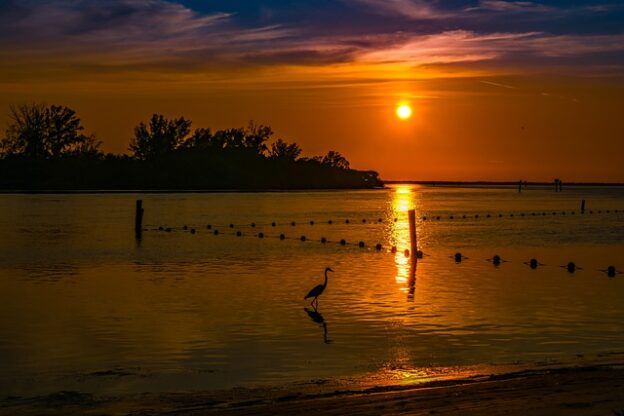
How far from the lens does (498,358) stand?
17.1 m

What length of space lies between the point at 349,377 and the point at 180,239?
1664 inches

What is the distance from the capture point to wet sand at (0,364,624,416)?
1144 cm

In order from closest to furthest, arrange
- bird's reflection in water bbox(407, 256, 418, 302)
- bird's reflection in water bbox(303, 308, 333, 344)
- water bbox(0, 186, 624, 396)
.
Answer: water bbox(0, 186, 624, 396) < bird's reflection in water bbox(303, 308, 333, 344) < bird's reflection in water bbox(407, 256, 418, 302)

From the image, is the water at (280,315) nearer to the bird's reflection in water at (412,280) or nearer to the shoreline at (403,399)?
the bird's reflection in water at (412,280)

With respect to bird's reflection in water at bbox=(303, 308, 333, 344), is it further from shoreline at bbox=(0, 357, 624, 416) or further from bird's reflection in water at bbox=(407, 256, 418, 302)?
shoreline at bbox=(0, 357, 624, 416)

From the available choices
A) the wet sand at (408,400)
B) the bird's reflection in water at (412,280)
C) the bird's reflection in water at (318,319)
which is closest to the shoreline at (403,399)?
the wet sand at (408,400)

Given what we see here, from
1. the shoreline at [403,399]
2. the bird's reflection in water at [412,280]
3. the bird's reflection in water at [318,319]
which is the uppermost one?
the shoreline at [403,399]

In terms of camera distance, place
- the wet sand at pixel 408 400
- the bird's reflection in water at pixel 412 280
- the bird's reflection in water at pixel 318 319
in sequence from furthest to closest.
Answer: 1. the bird's reflection in water at pixel 412 280
2. the bird's reflection in water at pixel 318 319
3. the wet sand at pixel 408 400

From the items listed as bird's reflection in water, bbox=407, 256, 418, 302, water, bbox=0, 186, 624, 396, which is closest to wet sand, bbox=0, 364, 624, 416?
water, bbox=0, 186, 624, 396

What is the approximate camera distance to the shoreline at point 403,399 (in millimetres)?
11469

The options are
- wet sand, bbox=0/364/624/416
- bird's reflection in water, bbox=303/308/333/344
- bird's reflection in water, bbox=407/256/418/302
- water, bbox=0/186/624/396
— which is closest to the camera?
wet sand, bbox=0/364/624/416

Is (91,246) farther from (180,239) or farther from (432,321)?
(432,321)

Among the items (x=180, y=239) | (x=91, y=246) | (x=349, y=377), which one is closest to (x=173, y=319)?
(x=349, y=377)

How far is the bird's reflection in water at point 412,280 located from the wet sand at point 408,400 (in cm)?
1272
